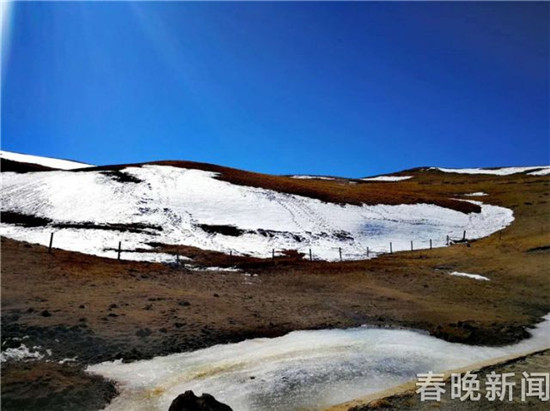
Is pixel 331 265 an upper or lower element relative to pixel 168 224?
lower

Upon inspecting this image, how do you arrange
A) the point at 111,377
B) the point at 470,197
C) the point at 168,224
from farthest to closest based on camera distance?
the point at 470,197
the point at 168,224
the point at 111,377

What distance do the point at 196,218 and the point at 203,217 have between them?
2.74 feet

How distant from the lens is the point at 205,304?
2116cm

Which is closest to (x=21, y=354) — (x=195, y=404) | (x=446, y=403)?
(x=195, y=404)

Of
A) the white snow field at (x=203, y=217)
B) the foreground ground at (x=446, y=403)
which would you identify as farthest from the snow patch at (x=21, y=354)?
the white snow field at (x=203, y=217)

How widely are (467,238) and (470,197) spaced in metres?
31.3

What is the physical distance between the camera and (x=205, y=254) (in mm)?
34844

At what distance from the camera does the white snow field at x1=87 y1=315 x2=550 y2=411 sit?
12008mm

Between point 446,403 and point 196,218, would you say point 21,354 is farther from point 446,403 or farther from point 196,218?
point 196,218

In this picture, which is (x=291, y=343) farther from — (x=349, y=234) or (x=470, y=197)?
(x=470, y=197)

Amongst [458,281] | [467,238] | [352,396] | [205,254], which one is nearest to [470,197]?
[467,238]

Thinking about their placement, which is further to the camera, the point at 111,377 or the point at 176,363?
the point at 176,363

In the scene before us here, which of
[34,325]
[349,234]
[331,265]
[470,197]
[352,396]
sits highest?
[470,197]

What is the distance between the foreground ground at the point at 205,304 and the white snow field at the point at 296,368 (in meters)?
0.81
